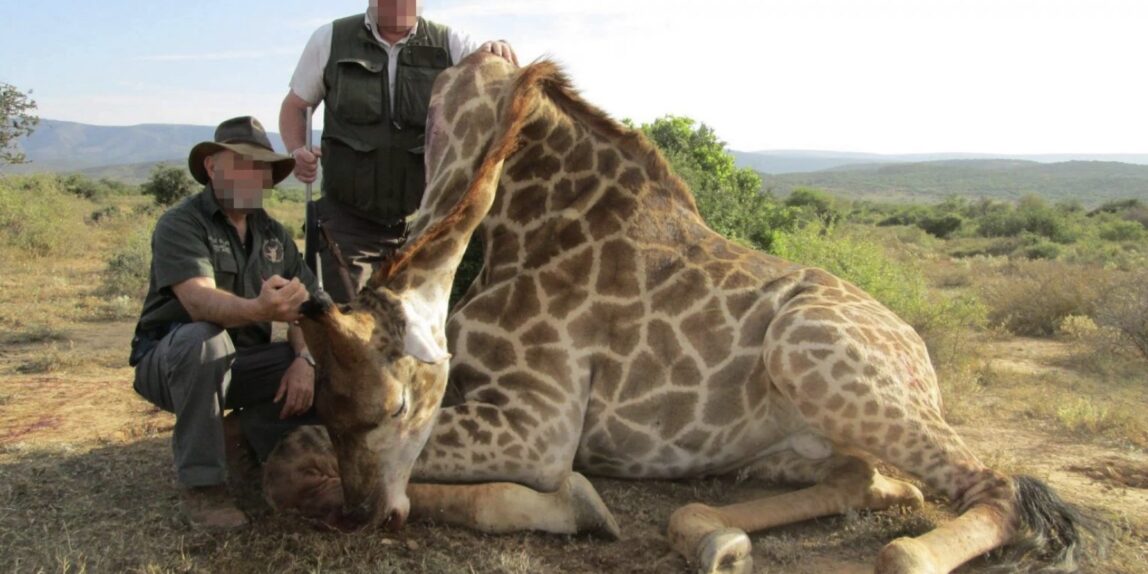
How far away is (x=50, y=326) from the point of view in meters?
8.98

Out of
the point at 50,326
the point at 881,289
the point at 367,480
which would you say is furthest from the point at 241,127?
the point at 881,289

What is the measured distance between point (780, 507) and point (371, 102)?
11.3ft

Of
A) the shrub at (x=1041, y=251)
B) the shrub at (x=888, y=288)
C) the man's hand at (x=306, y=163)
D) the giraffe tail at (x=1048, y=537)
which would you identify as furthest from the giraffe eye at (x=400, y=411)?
the shrub at (x=1041, y=251)

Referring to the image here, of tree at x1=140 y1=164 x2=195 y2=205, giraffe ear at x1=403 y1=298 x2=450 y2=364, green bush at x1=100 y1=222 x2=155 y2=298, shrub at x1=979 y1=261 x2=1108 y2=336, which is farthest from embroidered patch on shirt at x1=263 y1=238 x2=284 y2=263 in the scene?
tree at x1=140 y1=164 x2=195 y2=205

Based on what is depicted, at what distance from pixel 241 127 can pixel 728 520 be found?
314 cm

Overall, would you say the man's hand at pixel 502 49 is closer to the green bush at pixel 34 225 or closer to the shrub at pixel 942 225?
the green bush at pixel 34 225

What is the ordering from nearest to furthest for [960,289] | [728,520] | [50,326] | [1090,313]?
[728,520]
[50,326]
[1090,313]
[960,289]

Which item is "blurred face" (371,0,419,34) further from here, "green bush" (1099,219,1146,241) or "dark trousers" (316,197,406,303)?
"green bush" (1099,219,1146,241)

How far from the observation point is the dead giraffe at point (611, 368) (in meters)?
3.88

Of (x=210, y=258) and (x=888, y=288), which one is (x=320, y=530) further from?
(x=888, y=288)

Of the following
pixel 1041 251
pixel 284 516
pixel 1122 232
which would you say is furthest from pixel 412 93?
pixel 1122 232

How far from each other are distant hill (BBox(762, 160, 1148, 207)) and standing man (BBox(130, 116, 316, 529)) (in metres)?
93.1

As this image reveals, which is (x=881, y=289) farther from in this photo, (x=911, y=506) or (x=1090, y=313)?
(x=911, y=506)

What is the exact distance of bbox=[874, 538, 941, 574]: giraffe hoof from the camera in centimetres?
360
